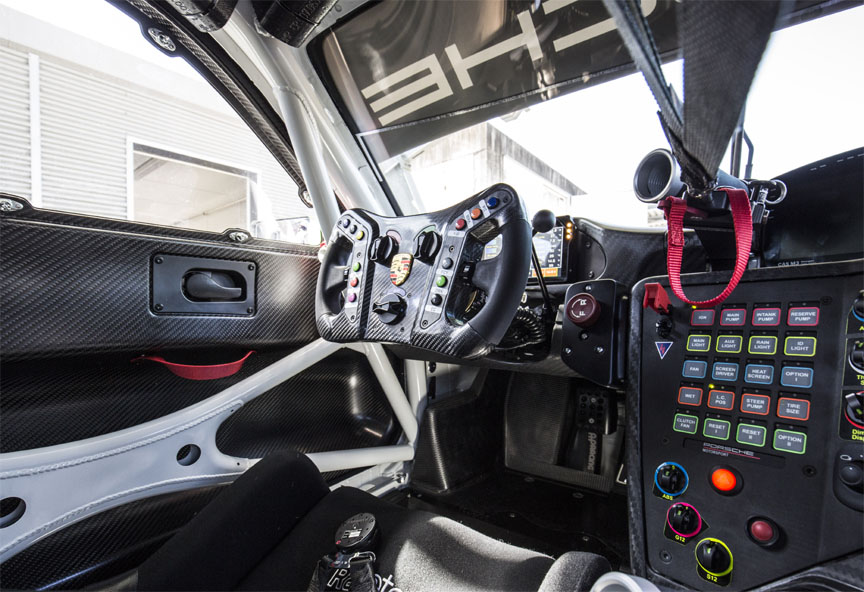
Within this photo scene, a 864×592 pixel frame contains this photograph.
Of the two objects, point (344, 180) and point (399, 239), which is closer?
point (399, 239)

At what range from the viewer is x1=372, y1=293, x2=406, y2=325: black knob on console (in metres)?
1.00

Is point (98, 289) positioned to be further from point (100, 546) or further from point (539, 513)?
point (539, 513)

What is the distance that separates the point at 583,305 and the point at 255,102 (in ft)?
5.05

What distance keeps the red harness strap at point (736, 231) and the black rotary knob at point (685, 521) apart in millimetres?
375

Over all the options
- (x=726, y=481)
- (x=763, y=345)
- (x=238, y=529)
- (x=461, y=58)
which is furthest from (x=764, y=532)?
(x=461, y=58)

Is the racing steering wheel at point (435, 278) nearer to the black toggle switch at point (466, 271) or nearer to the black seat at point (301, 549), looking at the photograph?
the black toggle switch at point (466, 271)

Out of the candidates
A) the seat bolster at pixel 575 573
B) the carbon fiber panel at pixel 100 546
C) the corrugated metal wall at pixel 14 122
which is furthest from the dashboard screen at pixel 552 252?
the corrugated metal wall at pixel 14 122

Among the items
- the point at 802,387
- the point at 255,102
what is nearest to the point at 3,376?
the point at 255,102

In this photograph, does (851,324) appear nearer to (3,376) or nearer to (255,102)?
(3,376)

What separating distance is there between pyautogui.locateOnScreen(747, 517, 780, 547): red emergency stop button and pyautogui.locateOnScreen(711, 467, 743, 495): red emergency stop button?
2.0 inches

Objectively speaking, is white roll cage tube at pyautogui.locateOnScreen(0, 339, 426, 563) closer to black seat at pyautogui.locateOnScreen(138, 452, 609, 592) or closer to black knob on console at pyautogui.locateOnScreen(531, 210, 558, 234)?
Answer: black seat at pyautogui.locateOnScreen(138, 452, 609, 592)

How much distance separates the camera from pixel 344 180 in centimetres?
185

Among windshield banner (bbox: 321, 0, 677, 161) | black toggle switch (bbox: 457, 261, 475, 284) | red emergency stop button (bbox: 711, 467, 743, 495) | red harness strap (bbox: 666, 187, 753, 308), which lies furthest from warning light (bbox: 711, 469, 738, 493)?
windshield banner (bbox: 321, 0, 677, 161)

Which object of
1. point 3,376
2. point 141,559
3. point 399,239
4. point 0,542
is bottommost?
point 141,559
